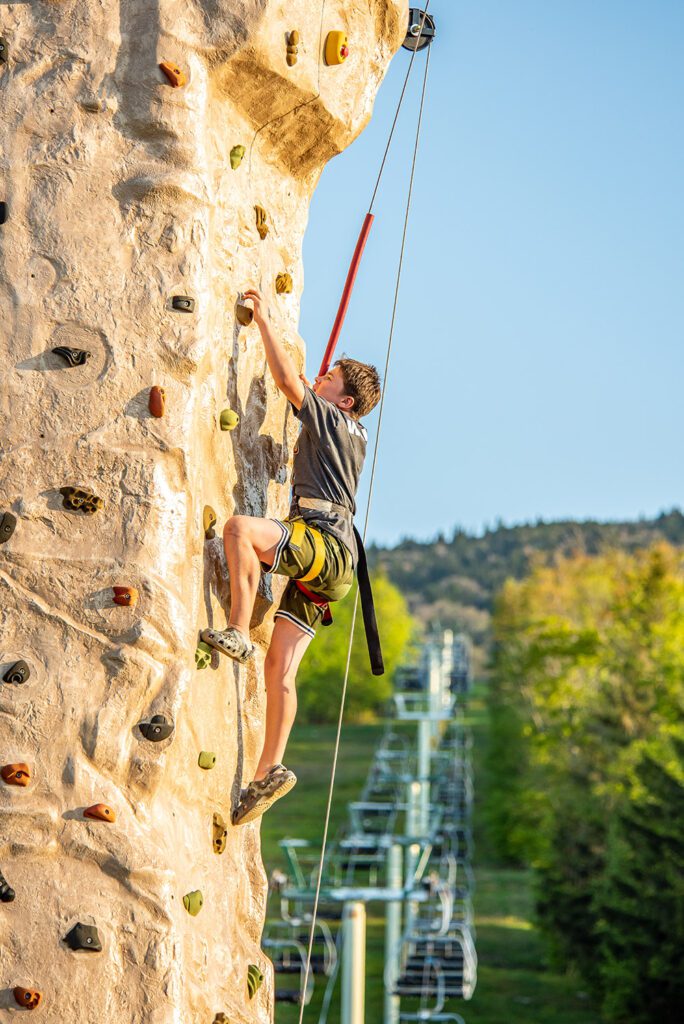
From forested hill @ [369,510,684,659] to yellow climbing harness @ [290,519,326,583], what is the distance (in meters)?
122

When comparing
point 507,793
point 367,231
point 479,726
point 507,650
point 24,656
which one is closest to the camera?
point 24,656

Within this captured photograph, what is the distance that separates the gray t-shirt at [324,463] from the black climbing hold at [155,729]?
1141 millimetres

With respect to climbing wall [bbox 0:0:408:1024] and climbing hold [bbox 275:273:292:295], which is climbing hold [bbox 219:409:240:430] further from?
climbing hold [bbox 275:273:292:295]

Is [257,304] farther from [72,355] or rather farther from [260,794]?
[260,794]

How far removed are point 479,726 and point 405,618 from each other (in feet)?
28.4

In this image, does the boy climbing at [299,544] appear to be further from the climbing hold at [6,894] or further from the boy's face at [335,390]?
the climbing hold at [6,894]

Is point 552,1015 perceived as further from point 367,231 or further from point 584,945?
point 367,231

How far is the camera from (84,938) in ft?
13.8

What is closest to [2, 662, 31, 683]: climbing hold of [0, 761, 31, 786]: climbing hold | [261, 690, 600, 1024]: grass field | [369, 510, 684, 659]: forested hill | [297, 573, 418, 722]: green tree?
[0, 761, 31, 786]: climbing hold

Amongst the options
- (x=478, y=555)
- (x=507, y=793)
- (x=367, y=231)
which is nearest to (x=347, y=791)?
(x=507, y=793)

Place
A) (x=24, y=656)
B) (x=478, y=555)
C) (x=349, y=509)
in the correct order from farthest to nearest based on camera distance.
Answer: (x=478, y=555)
(x=349, y=509)
(x=24, y=656)

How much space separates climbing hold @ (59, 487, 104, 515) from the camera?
4.59 meters

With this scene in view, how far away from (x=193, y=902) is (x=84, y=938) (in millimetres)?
423

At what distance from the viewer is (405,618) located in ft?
301
